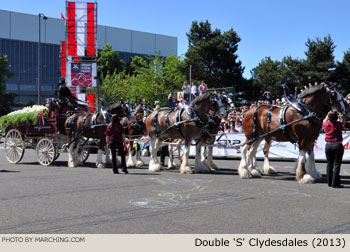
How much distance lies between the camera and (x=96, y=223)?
6027mm

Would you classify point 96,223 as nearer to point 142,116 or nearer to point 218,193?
point 218,193

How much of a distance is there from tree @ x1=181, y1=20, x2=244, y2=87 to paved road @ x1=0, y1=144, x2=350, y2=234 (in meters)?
37.9

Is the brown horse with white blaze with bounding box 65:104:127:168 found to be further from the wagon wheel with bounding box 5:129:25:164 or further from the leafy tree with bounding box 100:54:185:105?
the leafy tree with bounding box 100:54:185:105

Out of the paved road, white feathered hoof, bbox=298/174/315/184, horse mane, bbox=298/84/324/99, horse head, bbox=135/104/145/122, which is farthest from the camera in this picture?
horse head, bbox=135/104/145/122

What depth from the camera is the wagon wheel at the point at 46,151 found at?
15.6 m

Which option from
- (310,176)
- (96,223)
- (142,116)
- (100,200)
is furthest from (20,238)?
(142,116)

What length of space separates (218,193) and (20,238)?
463cm

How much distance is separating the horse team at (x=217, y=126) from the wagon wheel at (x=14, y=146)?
2.39 metres

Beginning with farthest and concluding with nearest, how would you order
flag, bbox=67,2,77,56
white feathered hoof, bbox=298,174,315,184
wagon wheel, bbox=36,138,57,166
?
1. flag, bbox=67,2,77,56
2. wagon wheel, bbox=36,138,57,166
3. white feathered hoof, bbox=298,174,315,184

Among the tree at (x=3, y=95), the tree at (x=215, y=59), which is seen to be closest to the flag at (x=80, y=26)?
the tree at (x=215, y=59)

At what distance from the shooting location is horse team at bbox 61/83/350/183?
1041 cm

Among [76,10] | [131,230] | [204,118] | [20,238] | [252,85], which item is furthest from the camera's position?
[252,85]

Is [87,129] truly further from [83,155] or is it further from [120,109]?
[83,155]

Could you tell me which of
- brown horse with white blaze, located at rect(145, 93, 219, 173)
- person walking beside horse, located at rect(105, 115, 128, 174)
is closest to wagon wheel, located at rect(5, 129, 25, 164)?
person walking beside horse, located at rect(105, 115, 128, 174)
